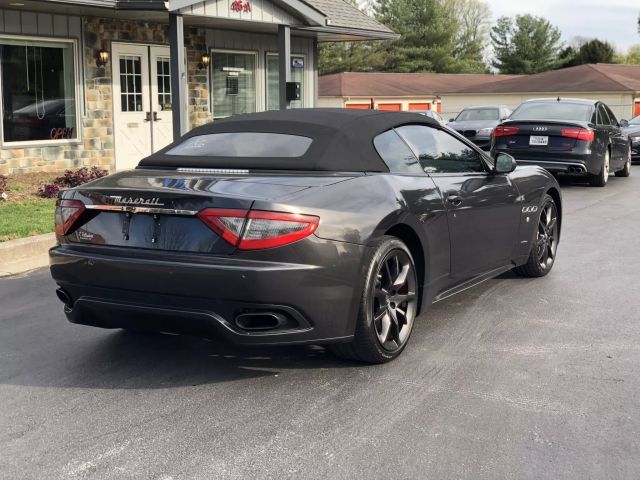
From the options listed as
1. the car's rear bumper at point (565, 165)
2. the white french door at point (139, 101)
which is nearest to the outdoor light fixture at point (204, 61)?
the white french door at point (139, 101)

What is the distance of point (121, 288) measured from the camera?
438cm

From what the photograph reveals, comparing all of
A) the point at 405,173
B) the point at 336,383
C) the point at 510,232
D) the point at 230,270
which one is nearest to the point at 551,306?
the point at 510,232

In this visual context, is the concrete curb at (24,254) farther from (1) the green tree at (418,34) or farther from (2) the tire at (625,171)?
(1) the green tree at (418,34)

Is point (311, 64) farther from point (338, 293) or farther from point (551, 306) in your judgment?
point (338, 293)

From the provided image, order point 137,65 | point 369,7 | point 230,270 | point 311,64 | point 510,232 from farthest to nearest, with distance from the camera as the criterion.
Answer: point 369,7, point 311,64, point 137,65, point 510,232, point 230,270

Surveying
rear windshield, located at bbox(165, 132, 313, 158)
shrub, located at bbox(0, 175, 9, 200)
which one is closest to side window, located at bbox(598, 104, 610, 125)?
shrub, located at bbox(0, 175, 9, 200)

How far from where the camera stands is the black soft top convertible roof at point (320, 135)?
4910mm

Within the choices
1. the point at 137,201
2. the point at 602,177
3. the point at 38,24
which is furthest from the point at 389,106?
the point at 137,201

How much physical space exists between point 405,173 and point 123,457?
8.32ft

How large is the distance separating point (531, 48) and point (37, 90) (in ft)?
207

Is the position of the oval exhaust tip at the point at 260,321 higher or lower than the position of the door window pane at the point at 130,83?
lower

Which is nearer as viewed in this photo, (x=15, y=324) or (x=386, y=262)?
(x=386, y=262)

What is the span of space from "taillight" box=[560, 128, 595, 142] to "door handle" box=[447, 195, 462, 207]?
9.28 meters

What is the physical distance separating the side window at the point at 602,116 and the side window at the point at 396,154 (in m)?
10.6
